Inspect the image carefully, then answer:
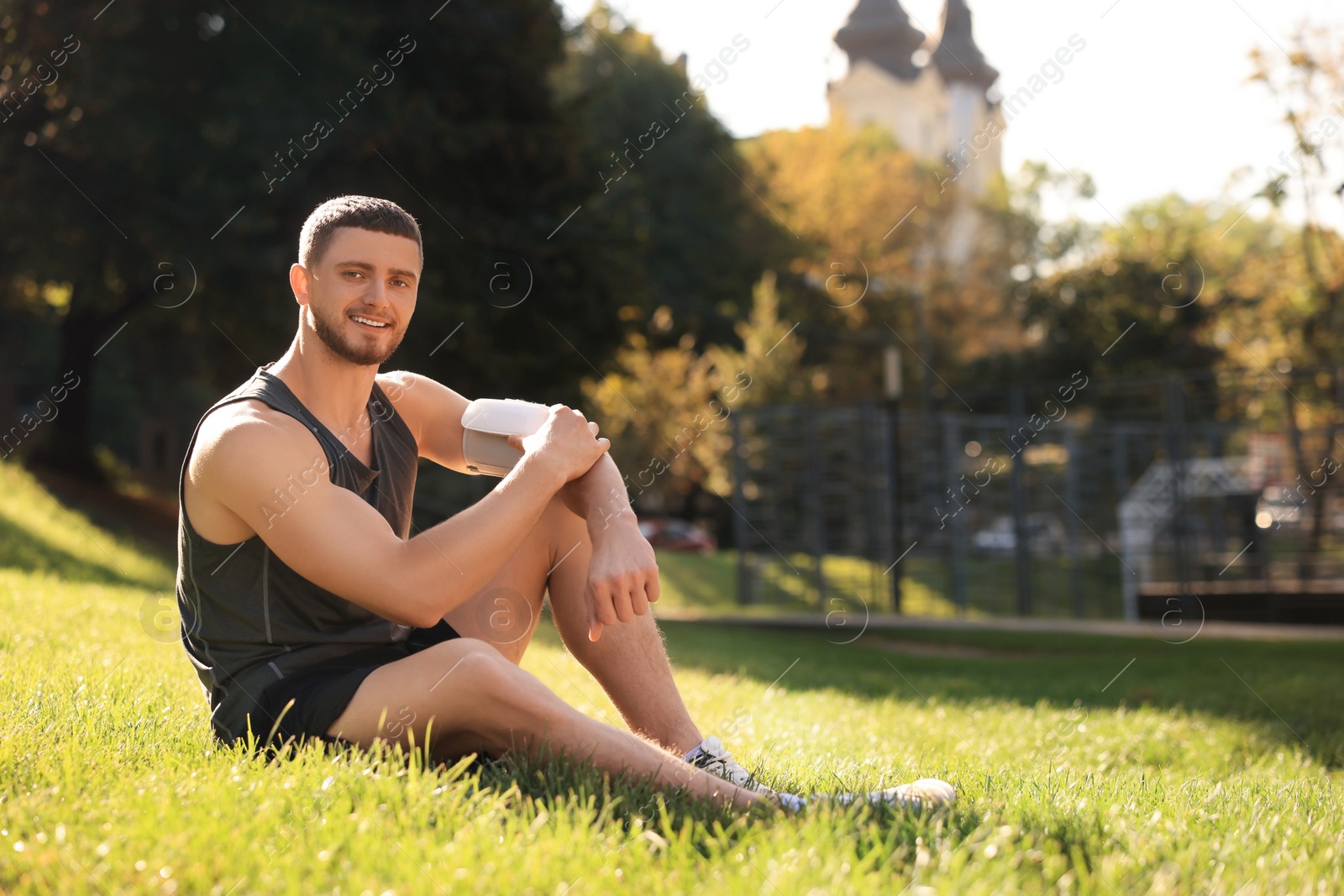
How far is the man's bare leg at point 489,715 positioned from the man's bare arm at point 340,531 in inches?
6.2

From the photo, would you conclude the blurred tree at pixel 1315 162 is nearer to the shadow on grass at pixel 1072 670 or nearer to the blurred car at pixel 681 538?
the shadow on grass at pixel 1072 670

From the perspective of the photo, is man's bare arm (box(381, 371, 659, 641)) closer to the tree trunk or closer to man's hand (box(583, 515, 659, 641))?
man's hand (box(583, 515, 659, 641))

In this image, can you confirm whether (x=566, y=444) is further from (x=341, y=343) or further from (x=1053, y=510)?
(x=1053, y=510)

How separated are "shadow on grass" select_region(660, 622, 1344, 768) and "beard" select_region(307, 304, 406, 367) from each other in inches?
179

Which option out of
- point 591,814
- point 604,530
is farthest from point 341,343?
point 591,814

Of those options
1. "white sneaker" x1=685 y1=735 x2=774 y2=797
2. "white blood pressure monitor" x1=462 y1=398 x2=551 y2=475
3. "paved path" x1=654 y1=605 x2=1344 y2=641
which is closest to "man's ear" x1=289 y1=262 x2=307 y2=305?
"white blood pressure monitor" x1=462 y1=398 x2=551 y2=475

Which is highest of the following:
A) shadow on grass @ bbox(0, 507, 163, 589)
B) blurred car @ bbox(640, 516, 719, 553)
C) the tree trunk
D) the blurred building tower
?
the blurred building tower

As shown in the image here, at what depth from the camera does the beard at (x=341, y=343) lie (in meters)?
3.11

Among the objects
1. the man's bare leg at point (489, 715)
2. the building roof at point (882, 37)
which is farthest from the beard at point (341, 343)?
the building roof at point (882, 37)

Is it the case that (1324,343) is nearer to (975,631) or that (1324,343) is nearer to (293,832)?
(975,631)

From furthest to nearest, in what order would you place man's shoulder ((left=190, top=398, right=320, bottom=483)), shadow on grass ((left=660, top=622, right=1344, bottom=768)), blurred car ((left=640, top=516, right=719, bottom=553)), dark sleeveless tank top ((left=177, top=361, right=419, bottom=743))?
blurred car ((left=640, top=516, right=719, bottom=553)) → shadow on grass ((left=660, top=622, right=1344, bottom=768)) → dark sleeveless tank top ((left=177, top=361, right=419, bottom=743)) → man's shoulder ((left=190, top=398, right=320, bottom=483))

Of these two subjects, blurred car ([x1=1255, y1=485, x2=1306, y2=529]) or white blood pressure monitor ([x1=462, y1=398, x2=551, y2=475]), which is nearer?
white blood pressure monitor ([x1=462, y1=398, x2=551, y2=475])

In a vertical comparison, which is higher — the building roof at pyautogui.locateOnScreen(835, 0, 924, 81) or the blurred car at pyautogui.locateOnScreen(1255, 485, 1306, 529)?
the building roof at pyautogui.locateOnScreen(835, 0, 924, 81)

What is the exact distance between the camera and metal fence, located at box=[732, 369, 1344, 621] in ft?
48.6
